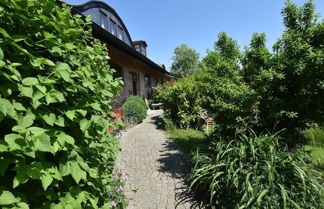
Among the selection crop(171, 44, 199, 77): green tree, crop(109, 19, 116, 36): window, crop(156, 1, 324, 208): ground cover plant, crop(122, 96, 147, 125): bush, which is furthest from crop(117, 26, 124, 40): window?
crop(171, 44, 199, 77): green tree

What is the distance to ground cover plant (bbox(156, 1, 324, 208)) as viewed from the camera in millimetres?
2515

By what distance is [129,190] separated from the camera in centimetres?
337

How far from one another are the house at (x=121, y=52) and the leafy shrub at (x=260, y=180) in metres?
5.14

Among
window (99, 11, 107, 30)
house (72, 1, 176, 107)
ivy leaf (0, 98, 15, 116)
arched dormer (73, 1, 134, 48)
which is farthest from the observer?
window (99, 11, 107, 30)

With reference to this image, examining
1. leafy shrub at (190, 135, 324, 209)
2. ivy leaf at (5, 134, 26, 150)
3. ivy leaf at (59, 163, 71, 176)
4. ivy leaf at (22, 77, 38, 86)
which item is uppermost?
ivy leaf at (22, 77, 38, 86)

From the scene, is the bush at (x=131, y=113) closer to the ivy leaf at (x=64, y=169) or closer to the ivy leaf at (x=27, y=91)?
the ivy leaf at (x=64, y=169)

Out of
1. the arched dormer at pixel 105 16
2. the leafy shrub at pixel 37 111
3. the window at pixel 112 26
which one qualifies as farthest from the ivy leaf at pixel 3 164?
the window at pixel 112 26

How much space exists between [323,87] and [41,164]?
140 inches

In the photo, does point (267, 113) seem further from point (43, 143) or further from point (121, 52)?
point (121, 52)

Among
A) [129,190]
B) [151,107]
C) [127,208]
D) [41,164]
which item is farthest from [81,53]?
[151,107]

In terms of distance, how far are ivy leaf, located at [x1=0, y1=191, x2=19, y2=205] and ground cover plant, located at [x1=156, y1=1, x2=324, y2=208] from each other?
7.70ft

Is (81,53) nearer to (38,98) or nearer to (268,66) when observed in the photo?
(38,98)

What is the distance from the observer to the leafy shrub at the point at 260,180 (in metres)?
2.38

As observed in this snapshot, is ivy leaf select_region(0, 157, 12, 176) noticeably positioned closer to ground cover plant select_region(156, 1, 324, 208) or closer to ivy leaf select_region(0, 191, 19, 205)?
ivy leaf select_region(0, 191, 19, 205)
